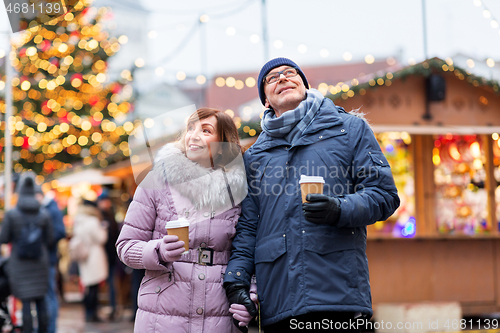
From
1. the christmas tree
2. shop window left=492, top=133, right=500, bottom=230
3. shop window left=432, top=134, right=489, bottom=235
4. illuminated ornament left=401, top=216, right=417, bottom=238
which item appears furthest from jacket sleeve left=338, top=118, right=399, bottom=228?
the christmas tree

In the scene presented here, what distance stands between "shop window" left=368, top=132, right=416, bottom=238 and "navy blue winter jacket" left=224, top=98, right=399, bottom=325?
5.21 metres

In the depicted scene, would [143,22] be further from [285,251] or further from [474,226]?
[285,251]

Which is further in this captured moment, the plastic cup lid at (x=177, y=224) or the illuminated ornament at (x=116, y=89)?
the illuminated ornament at (x=116, y=89)

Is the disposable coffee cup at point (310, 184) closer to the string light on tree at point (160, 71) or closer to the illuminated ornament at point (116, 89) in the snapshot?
the string light on tree at point (160, 71)

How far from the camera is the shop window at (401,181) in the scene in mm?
7508

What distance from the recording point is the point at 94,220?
349 inches

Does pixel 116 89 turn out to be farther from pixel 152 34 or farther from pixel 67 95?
pixel 152 34

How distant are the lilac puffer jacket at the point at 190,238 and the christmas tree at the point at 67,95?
487 inches

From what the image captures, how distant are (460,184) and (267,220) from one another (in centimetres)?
600

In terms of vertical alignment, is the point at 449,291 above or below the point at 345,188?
below

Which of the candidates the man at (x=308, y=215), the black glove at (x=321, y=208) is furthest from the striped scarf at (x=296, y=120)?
the black glove at (x=321, y=208)

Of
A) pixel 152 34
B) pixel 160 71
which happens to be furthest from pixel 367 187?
pixel 152 34

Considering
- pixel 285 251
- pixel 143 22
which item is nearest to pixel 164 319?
pixel 285 251

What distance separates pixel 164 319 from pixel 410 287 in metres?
5.61
